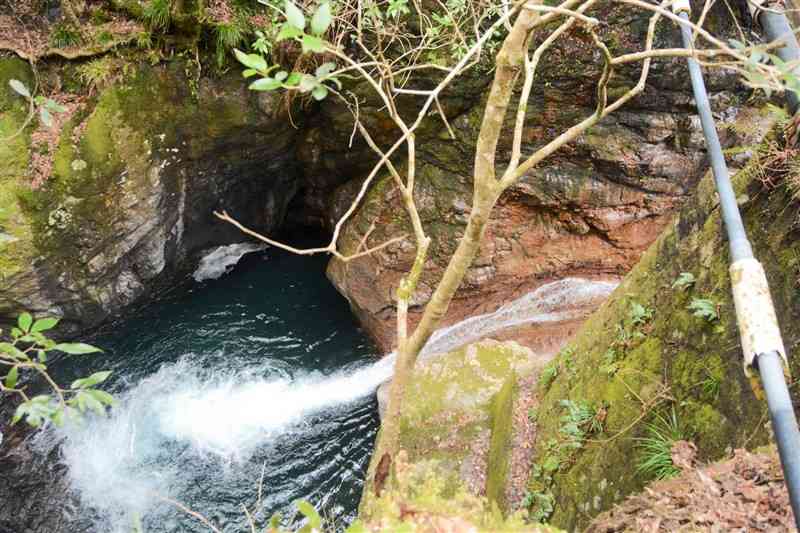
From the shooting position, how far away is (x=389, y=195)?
9.50 metres

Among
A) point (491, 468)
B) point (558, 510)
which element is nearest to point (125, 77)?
point (491, 468)

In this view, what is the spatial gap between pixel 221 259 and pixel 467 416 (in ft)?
23.2

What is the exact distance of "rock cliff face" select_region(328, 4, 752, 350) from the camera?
8.20 meters

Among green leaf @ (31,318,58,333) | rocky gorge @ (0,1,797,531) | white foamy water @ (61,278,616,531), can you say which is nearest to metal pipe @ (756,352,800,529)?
green leaf @ (31,318,58,333)

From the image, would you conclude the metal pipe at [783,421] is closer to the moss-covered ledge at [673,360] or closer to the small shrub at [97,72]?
the moss-covered ledge at [673,360]

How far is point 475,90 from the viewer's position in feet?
27.8

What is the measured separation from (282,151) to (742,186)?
8.40m

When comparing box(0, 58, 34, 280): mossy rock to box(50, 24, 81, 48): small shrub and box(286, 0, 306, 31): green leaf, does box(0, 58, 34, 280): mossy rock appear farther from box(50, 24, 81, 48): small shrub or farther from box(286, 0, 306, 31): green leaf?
box(286, 0, 306, 31): green leaf

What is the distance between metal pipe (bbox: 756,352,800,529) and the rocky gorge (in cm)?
310

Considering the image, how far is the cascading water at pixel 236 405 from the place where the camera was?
745 cm

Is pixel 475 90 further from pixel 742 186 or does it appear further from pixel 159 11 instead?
pixel 742 186

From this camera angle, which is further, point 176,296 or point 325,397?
point 176,296

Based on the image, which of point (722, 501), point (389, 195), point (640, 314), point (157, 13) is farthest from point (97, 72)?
point (722, 501)

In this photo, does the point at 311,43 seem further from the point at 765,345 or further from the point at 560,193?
the point at 560,193
